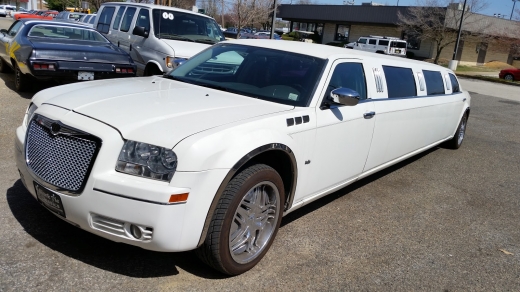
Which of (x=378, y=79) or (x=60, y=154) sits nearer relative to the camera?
(x=60, y=154)

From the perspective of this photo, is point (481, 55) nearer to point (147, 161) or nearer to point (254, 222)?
point (254, 222)

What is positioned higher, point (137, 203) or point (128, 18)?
point (128, 18)

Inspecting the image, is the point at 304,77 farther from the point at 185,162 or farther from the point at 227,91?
the point at 185,162

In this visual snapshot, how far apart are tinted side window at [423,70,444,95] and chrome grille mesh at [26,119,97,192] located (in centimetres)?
487

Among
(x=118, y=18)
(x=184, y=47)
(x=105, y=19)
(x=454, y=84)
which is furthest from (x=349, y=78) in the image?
(x=105, y=19)

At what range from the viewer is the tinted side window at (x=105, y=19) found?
10998 mm

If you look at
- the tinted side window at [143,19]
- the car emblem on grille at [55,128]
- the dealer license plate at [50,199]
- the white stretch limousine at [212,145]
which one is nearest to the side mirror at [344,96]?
the white stretch limousine at [212,145]

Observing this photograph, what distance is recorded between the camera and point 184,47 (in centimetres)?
889

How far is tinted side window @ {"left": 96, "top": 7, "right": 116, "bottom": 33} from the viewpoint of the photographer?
11.0 m

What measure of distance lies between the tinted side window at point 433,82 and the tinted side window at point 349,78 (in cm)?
200

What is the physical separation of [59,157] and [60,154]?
2 cm

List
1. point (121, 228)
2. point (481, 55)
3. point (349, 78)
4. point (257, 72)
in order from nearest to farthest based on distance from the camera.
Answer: point (121, 228)
point (257, 72)
point (349, 78)
point (481, 55)

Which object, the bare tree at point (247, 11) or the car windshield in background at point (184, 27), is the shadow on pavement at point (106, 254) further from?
the bare tree at point (247, 11)

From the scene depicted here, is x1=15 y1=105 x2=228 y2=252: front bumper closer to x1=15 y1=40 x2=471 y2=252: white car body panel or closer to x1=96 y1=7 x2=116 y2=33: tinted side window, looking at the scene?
x1=15 y1=40 x2=471 y2=252: white car body panel
